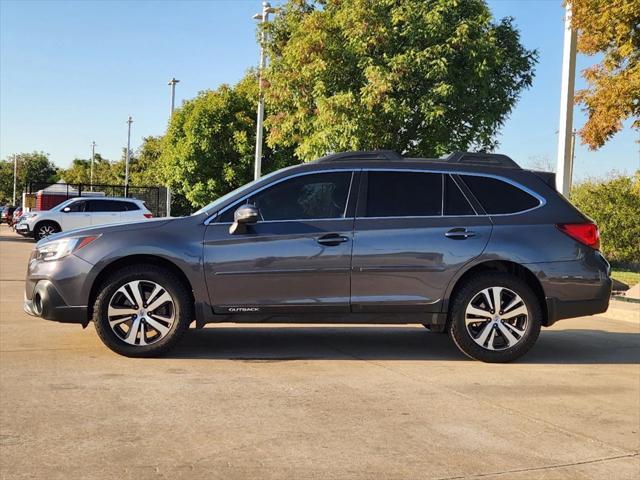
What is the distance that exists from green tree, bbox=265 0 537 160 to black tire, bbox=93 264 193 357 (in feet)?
30.9

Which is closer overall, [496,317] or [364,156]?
[496,317]

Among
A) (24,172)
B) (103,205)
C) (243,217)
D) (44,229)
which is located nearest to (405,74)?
(243,217)

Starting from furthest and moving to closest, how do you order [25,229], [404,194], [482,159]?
[25,229]
[482,159]
[404,194]

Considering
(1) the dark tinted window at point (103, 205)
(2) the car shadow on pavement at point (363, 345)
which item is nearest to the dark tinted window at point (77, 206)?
(1) the dark tinted window at point (103, 205)

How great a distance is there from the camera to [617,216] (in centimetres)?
2167

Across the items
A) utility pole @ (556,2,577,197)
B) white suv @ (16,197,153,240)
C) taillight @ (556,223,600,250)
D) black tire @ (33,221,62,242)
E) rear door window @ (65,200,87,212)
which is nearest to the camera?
taillight @ (556,223,600,250)

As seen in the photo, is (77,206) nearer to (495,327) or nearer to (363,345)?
(363,345)

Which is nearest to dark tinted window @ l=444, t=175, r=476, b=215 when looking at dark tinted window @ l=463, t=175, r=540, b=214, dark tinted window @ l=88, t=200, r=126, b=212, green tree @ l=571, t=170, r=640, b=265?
dark tinted window @ l=463, t=175, r=540, b=214

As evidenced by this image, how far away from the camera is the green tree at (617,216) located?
21553mm

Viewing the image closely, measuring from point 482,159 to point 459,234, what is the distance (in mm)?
900

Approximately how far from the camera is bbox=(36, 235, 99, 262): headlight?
20.2 ft

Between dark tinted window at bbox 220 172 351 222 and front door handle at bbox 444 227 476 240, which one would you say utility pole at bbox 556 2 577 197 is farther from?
dark tinted window at bbox 220 172 351 222

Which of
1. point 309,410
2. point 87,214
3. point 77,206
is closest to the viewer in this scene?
point 309,410

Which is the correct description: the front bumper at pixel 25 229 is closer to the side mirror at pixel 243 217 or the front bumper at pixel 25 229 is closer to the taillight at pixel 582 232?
the side mirror at pixel 243 217
